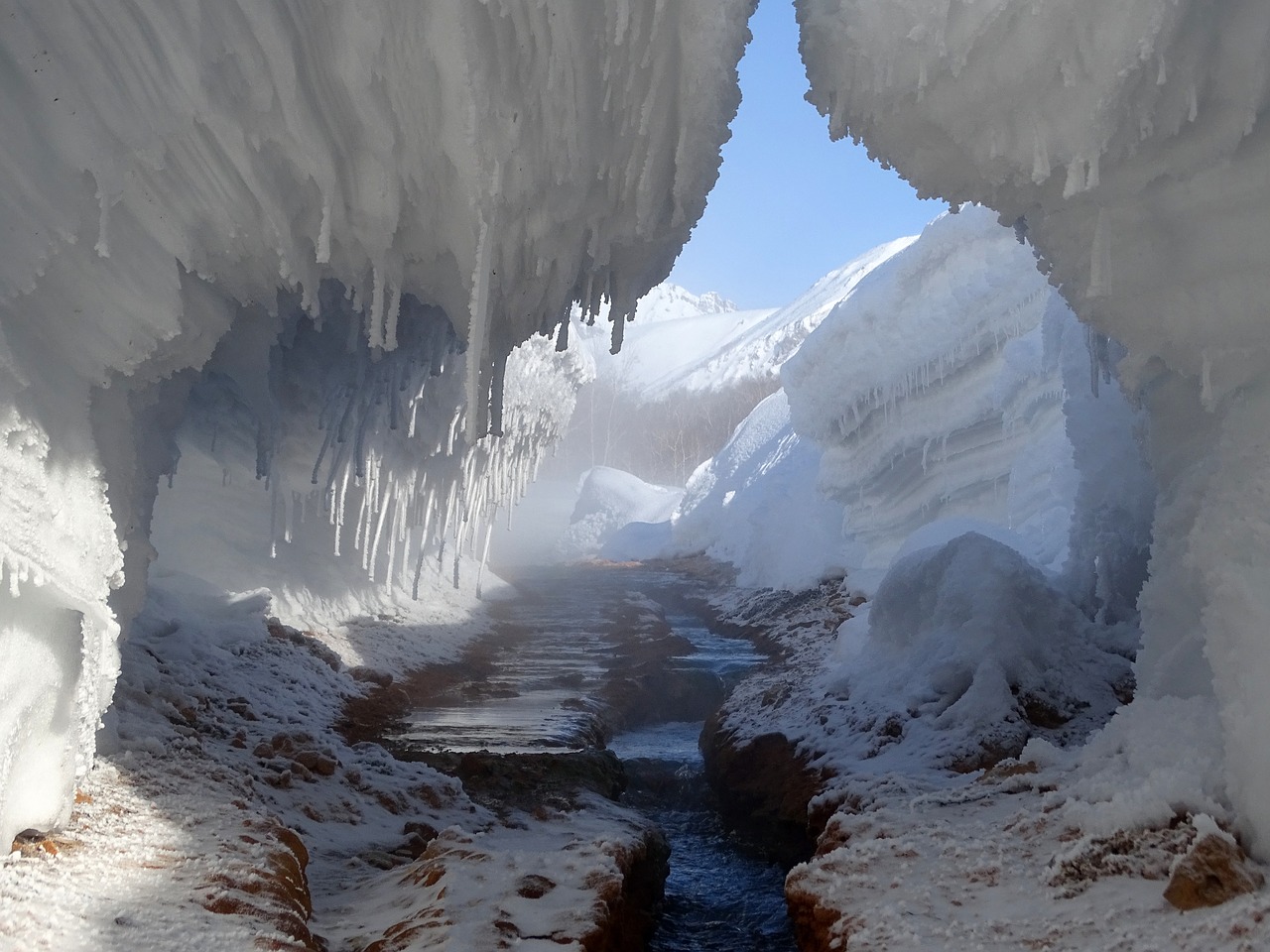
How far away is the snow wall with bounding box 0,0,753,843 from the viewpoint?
4.01m

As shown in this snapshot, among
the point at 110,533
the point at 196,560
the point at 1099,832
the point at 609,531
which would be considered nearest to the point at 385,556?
the point at 196,560

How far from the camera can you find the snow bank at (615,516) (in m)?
36.0

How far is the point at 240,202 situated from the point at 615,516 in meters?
35.0

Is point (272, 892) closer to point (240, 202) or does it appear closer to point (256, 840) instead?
point (256, 840)

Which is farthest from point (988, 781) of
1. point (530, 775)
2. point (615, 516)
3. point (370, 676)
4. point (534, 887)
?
point (615, 516)

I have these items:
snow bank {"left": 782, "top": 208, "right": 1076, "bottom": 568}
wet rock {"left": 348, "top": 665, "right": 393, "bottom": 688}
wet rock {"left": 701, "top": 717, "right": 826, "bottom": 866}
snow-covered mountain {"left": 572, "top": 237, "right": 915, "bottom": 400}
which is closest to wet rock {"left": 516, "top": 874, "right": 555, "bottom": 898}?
wet rock {"left": 701, "top": 717, "right": 826, "bottom": 866}

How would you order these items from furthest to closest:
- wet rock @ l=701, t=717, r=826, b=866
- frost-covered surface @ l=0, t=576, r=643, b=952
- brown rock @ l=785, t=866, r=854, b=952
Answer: wet rock @ l=701, t=717, r=826, b=866 → brown rock @ l=785, t=866, r=854, b=952 → frost-covered surface @ l=0, t=576, r=643, b=952

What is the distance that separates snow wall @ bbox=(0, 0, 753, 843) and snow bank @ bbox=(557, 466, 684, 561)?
2855 cm

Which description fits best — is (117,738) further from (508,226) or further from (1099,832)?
(1099,832)

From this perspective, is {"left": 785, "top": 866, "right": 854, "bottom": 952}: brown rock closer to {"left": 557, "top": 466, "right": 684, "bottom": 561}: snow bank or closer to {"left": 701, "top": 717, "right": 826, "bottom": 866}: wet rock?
{"left": 701, "top": 717, "right": 826, "bottom": 866}: wet rock

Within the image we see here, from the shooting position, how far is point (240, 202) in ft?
16.7

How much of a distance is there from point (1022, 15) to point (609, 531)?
115 feet

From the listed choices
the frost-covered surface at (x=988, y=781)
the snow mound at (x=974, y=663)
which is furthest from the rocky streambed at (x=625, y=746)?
the snow mound at (x=974, y=663)

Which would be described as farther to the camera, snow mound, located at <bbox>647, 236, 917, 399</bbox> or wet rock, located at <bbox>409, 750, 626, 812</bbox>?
snow mound, located at <bbox>647, 236, 917, 399</bbox>
